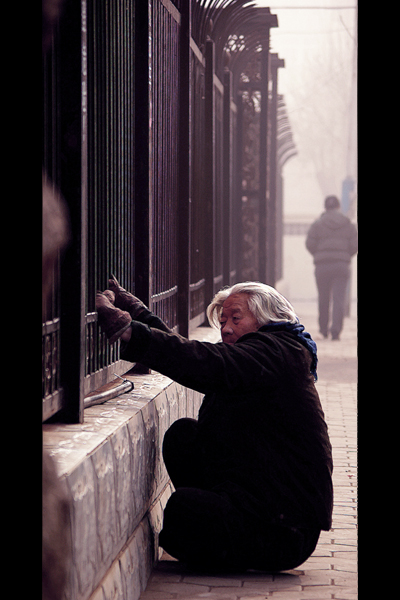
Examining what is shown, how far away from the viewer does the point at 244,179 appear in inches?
461

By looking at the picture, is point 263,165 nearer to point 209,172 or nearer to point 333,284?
point 209,172

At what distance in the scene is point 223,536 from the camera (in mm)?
3619

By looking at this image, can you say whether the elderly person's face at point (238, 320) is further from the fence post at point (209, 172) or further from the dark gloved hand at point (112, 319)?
the fence post at point (209, 172)

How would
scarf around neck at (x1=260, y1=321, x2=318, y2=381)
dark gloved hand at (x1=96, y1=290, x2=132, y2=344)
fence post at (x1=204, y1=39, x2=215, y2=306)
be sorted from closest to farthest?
dark gloved hand at (x1=96, y1=290, x2=132, y2=344) < scarf around neck at (x1=260, y1=321, x2=318, y2=381) < fence post at (x1=204, y1=39, x2=215, y2=306)

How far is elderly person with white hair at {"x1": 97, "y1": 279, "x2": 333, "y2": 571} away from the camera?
359 centimetres

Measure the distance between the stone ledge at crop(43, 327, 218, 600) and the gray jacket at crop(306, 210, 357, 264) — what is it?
10245 mm

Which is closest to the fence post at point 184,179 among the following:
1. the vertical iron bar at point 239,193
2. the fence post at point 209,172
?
the fence post at point 209,172

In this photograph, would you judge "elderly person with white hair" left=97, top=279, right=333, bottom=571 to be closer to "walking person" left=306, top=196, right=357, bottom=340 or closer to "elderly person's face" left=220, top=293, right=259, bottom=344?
"elderly person's face" left=220, top=293, right=259, bottom=344

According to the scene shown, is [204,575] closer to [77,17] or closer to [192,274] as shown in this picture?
[77,17]

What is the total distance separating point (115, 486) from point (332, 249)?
38.1ft

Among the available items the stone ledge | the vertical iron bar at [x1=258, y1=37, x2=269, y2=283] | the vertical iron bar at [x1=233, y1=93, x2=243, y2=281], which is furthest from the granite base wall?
the vertical iron bar at [x1=233, y1=93, x2=243, y2=281]

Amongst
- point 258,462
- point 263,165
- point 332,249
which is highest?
point 263,165

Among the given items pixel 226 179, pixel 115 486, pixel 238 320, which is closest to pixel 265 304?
pixel 238 320
